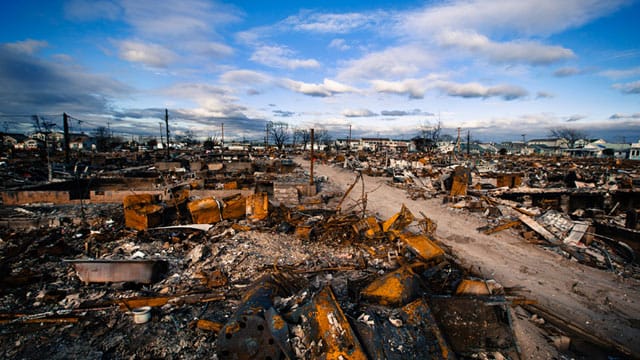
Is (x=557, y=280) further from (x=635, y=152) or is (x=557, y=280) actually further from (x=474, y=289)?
(x=635, y=152)

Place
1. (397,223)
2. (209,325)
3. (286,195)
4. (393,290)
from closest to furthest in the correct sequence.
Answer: (393,290), (209,325), (397,223), (286,195)

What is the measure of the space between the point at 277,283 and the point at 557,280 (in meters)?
5.28

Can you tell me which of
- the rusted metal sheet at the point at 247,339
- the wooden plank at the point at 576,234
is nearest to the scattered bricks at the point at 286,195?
the rusted metal sheet at the point at 247,339

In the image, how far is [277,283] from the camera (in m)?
4.19

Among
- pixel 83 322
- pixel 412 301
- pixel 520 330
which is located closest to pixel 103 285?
pixel 83 322

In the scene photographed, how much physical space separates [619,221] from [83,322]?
14186mm

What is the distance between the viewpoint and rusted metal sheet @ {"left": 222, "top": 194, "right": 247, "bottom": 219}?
332 inches

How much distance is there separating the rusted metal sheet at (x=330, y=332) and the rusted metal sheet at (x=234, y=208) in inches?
232

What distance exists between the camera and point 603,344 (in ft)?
11.6

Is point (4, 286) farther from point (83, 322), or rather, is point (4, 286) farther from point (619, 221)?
point (619, 221)

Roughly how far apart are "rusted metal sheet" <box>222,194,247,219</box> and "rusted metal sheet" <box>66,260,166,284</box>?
3462mm

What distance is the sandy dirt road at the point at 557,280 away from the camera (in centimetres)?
414

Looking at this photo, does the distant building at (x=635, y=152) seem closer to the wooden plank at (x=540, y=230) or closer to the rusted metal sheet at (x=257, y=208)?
the wooden plank at (x=540, y=230)

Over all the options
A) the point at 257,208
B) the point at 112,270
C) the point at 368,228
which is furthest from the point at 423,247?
the point at 112,270
